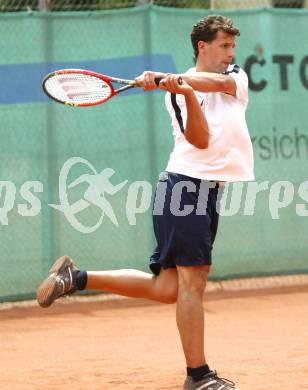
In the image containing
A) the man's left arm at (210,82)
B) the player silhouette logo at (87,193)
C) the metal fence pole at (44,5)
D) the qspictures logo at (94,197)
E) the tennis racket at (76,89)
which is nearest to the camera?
the man's left arm at (210,82)

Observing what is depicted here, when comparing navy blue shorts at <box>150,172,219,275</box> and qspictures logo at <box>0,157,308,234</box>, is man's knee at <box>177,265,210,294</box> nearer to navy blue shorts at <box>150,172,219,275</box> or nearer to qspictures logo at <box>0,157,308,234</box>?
navy blue shorts at <box>150,172,219,275</box>

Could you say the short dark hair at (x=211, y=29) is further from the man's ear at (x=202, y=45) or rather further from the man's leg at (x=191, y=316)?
the man's leg at (x=191, y=316)

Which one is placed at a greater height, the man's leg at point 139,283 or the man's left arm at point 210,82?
the man's left arm at point 210,82

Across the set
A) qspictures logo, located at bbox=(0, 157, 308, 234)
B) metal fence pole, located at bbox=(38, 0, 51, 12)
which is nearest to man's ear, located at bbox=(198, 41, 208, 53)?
qspictures logo, located at bbox=(0, 157, 308, 234)

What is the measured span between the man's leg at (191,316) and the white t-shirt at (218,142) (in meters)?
0.47

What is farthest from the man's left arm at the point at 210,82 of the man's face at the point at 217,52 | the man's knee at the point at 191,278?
the man's knee at the point at 191,278

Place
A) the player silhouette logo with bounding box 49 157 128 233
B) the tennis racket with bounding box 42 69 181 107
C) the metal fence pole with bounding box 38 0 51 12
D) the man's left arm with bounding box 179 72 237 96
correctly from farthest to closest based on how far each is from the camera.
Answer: the metal fence pole with bounding box 38 0 51 12 → the player silhouette logo with bounding box 49 157 128 233 → the tennis racket with bounding box 42 69 181 107 → the man's left arm with bounding box 179 72 237 96

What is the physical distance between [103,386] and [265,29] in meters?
4.59

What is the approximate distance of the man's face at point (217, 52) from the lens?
191 inches

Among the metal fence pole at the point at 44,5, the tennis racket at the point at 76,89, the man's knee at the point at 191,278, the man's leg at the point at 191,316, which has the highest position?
the metal fence pole at the point at 44,5

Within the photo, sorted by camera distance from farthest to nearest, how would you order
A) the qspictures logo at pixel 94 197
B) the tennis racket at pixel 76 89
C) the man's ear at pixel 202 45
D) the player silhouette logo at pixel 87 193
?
the player silhouette logo at pixel 87 193
the qspictures logo at pixel 94 197
the tennis racket at pixel 76 89
the man's ear at pixel 202 45

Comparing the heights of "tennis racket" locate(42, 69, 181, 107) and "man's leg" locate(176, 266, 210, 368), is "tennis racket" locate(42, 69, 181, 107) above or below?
above

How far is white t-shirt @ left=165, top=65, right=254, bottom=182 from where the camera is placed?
4762 millimetres

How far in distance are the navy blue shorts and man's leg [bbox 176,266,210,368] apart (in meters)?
0.08
